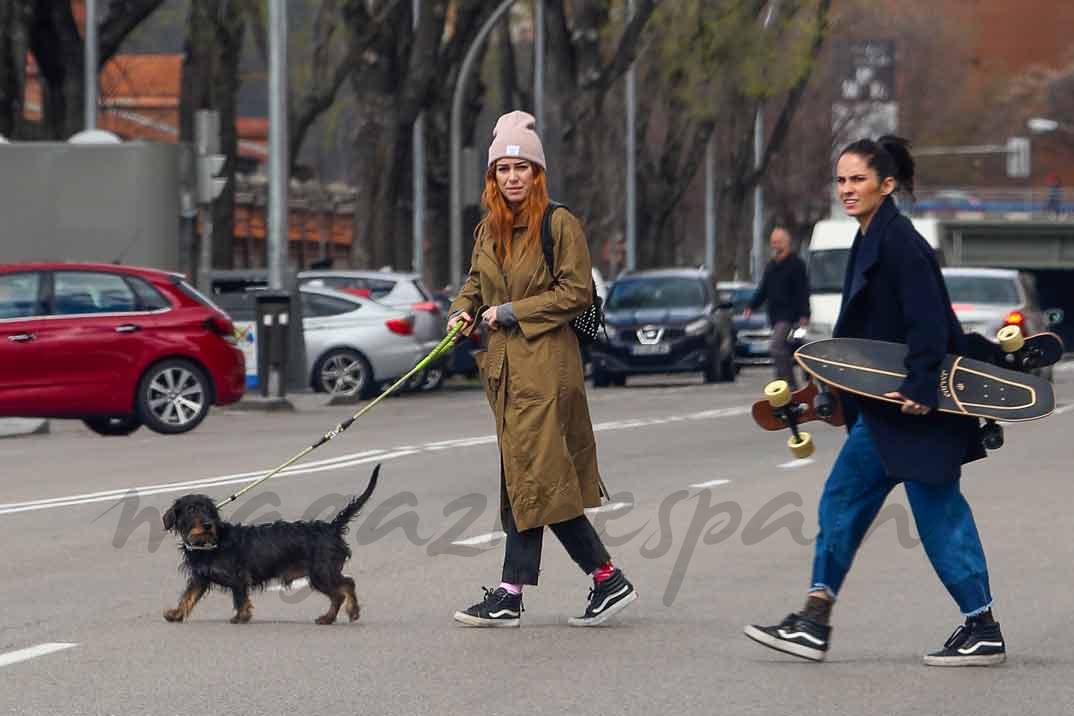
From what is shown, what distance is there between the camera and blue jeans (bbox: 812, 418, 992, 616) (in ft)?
25.8

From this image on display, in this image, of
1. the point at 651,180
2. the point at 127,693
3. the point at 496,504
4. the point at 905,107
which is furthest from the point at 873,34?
the point at 127,693

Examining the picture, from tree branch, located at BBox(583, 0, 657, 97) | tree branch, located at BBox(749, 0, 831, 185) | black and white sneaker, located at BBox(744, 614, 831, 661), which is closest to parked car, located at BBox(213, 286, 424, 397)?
tree branch, located at BBox(583, 0, 657, 97)

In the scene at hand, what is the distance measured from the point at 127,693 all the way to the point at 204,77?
106 feet

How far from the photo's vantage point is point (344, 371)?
2848cm

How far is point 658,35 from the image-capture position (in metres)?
54.3

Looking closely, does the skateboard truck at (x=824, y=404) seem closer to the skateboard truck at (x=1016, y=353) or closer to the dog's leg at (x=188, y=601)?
the skateboard truck at (x=1016, y=353)

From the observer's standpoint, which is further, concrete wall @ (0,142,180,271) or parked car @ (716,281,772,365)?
parked car @ (716,281,772,365)

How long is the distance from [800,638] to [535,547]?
3.99ft

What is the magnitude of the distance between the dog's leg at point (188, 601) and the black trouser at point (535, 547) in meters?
1.11

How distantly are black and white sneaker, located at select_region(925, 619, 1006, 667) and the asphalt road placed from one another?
58 mm

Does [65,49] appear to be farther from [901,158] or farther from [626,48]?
[901,158]

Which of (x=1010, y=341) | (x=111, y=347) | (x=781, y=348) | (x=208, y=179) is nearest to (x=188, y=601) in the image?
(x=1010, y=341)

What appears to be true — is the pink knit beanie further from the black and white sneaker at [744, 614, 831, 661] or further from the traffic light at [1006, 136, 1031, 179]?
the traffic light at [1006, 136, 1031, 179]

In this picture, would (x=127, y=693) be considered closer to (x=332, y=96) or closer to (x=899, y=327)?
(x=899, y=327)
